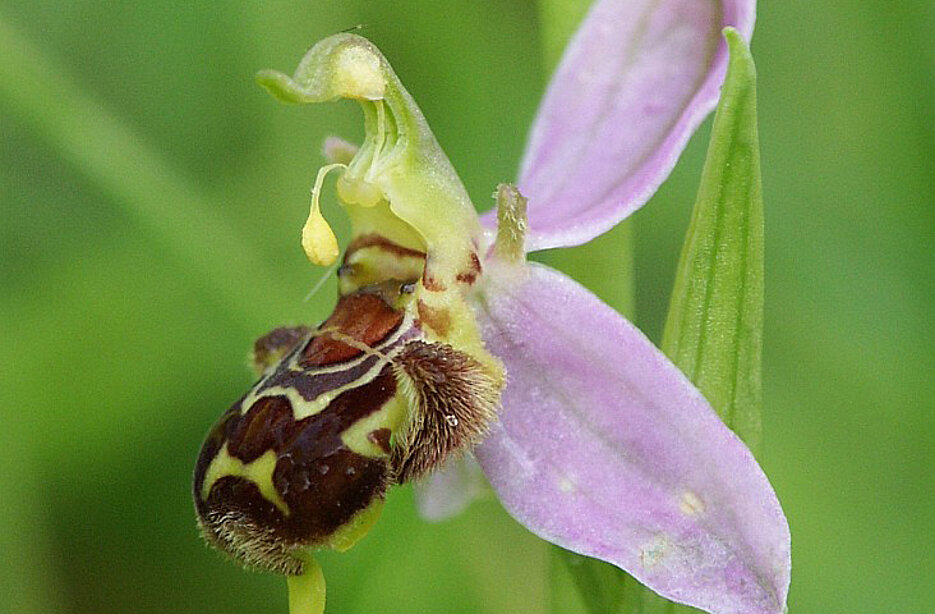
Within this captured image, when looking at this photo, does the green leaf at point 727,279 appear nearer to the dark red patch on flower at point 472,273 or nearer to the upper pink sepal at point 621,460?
the upper pink sepal at point 621,460

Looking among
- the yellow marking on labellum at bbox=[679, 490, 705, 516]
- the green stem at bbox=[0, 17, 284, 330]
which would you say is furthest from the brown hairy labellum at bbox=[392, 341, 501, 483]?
the green stem at bbox=[0, 17, 284, 330]

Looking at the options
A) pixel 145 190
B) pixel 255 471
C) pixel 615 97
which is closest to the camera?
pixel 255 471

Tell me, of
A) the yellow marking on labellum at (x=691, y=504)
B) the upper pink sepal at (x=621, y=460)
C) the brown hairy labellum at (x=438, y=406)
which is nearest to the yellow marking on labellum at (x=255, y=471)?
the brown hairy labellum at (x=438, y=406)

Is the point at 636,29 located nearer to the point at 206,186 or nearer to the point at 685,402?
the point at 685,402

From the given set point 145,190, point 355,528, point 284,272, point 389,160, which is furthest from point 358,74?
point 284,272

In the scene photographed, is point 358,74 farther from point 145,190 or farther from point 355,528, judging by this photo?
point 145,190
